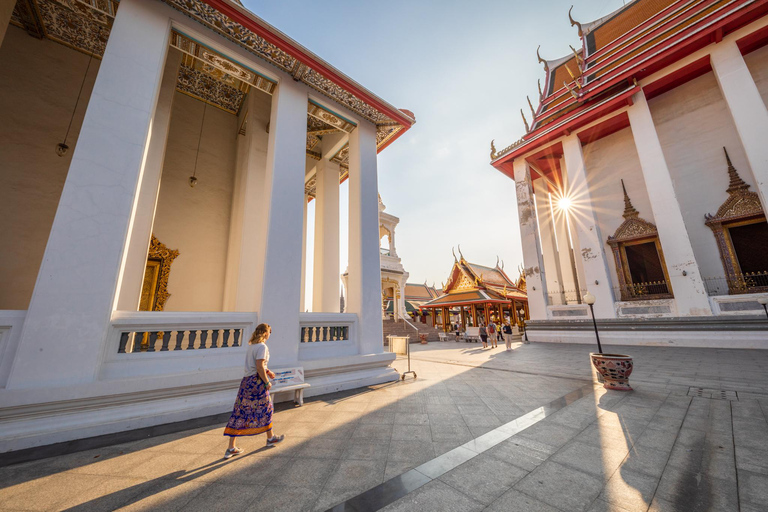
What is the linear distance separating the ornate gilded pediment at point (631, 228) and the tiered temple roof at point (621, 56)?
4027 mm

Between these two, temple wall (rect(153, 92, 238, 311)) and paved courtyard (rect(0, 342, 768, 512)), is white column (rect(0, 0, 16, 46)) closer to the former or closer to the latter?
temple wall (rect(153, 92, 238, 311))

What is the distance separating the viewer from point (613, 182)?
41.7ft

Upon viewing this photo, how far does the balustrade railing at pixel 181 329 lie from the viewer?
3.49 m

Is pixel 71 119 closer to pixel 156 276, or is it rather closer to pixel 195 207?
pixel 195 207

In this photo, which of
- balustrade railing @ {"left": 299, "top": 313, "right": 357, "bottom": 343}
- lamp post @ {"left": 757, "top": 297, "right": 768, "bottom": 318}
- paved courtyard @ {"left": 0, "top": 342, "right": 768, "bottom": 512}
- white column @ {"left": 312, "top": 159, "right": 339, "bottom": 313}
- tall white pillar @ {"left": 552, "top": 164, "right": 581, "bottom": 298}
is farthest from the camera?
tall white pillar @ {"left": 552, "top": 164, "right": 581, "bottom": 298}

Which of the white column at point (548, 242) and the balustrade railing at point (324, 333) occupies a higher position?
the white column at point (548, 242)

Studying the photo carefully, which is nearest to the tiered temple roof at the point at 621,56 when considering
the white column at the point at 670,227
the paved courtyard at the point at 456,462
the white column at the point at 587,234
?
the white column at the point at 670,227

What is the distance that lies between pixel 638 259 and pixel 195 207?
16227 mm

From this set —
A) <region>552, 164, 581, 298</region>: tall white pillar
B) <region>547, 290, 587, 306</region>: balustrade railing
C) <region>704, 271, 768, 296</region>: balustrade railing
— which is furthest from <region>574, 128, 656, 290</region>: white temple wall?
<region>704, 271, 768, 296</region>: balustrade railing

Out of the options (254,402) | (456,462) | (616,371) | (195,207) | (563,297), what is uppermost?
(195,207)

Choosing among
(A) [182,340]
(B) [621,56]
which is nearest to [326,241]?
(A) [182,340]

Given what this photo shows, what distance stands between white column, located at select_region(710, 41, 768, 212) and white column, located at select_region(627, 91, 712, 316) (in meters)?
1.77

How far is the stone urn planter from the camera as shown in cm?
425

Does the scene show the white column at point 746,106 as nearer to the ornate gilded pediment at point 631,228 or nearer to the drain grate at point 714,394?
the ornate gilded pediment at point 631,228
